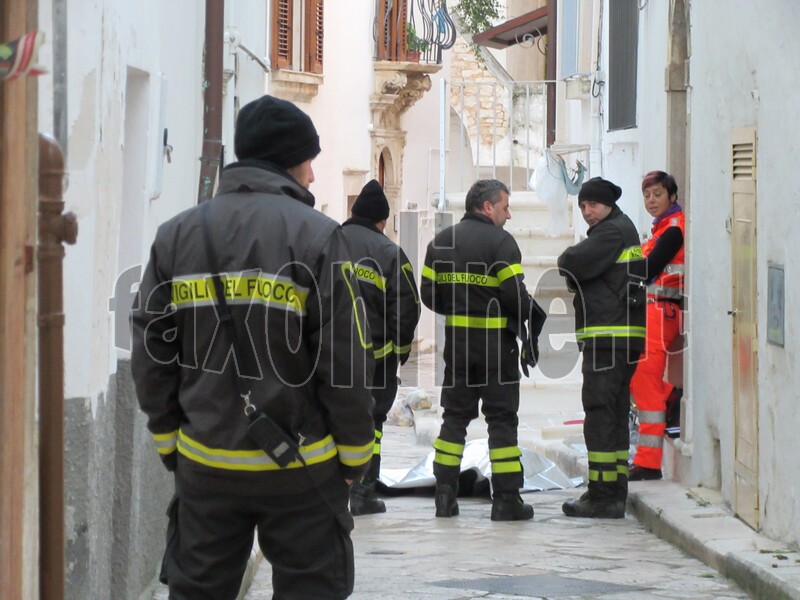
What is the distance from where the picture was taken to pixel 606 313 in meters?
8.55

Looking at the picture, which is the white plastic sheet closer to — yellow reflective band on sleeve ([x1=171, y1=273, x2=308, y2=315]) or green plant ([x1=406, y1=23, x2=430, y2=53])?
yellow reflective band on sleeve ([x1=171, y1=273, x2=308, y2=315])

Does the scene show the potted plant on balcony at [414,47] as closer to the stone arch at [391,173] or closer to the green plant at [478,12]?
the stone arch at [391,173]

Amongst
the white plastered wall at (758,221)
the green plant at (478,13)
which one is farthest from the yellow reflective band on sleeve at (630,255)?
the green plant at (478,13)

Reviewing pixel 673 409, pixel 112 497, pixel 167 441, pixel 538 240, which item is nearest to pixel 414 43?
pixel 538 240

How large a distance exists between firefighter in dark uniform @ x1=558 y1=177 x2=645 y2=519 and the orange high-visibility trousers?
0.56 m

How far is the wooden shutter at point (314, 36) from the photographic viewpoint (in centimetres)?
2119

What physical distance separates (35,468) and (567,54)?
44.9 ft

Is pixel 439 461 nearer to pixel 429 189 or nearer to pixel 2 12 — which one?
pixel 2 12

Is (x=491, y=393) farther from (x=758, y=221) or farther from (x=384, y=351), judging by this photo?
(x=758, y=221)

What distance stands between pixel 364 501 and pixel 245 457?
17.2ft

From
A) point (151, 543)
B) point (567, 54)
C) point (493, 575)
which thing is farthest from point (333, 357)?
point (567, 54)

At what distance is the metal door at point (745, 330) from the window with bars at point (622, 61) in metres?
4.56

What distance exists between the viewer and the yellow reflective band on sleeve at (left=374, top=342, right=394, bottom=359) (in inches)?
352

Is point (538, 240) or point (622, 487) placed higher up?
point (538, 240)
